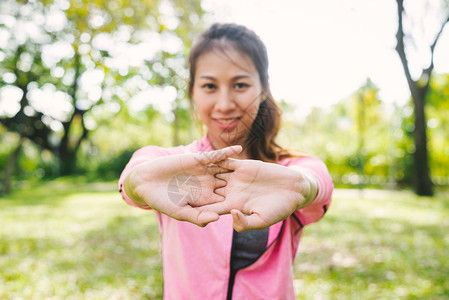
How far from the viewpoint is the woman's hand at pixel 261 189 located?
3.71 ft

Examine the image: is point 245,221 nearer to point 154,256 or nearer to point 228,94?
point 228,94

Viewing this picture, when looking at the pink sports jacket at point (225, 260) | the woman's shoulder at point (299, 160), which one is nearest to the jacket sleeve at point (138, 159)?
the pink sports jacket at point (225, 260)

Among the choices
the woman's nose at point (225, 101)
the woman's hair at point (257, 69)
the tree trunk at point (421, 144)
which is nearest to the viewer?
the woman's nose at point (225, 101)

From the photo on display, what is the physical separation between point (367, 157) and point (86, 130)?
1680 cm

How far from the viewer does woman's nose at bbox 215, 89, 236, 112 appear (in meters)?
1.43

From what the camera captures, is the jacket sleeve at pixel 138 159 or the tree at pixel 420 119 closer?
the jacket sleeve at pixel 138 159

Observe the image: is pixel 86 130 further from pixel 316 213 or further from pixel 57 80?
pixel 316 213

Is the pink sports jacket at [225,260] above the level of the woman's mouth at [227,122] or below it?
below

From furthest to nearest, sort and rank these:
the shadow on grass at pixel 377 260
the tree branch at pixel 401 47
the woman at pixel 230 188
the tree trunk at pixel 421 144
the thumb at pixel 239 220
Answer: the tree trunk at pixel 421 144, the tree branch at pixel 401 47, the shadow on grass at pixel 377 260, the woman at pixel 230 188, the thumb at pixel 239 220

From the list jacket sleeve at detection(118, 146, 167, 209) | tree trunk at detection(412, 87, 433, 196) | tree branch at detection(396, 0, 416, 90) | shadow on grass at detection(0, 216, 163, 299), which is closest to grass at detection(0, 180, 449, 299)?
shadow on grass at detection(0, 216, 163, 299)

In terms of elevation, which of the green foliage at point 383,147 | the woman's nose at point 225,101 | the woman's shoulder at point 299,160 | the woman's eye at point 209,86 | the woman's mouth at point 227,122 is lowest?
the green foliage at point 383,147

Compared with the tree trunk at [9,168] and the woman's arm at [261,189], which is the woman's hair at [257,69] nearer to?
the woman's arm at [261,189]

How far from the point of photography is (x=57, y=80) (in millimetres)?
17484

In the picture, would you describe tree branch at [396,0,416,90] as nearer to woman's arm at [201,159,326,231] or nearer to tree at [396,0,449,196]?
tree at [396,0,449,196]
